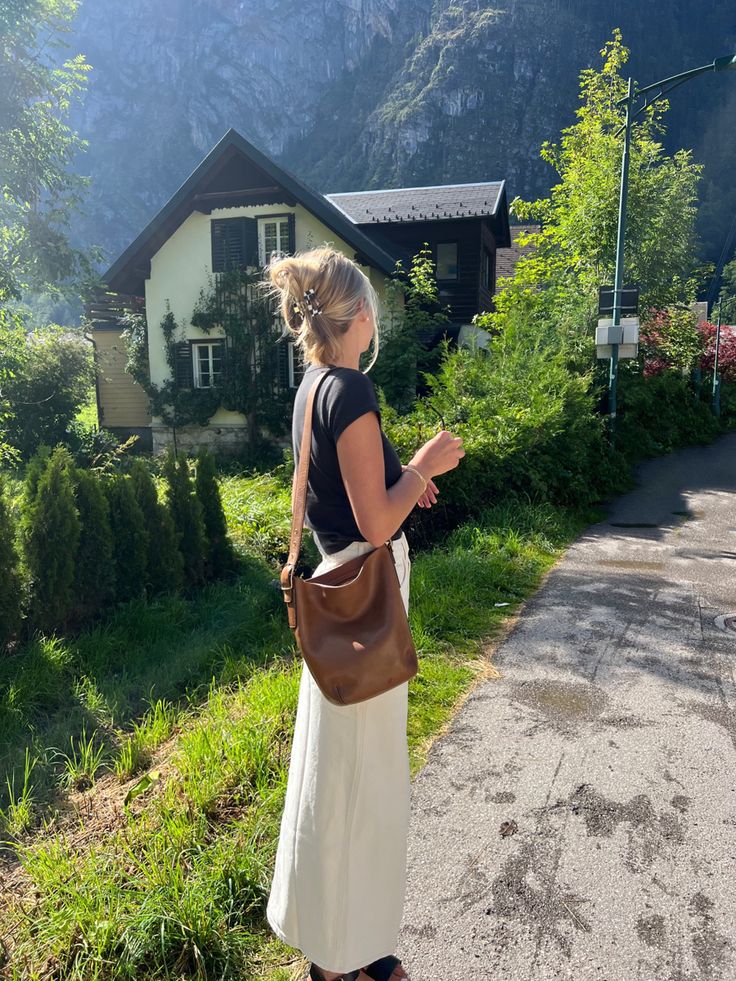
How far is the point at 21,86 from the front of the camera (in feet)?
37.1

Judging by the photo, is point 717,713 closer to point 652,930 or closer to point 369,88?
point 652,930

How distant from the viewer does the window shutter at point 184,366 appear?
1980 cm

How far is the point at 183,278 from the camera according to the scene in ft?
64.7

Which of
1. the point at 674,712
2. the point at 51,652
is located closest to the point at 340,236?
the point at 51,652

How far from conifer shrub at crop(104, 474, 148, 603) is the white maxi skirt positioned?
209 inches

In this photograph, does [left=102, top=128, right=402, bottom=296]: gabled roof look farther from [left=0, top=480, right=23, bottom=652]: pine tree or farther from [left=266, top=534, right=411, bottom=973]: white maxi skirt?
[left=266, top=534, right=411, bottom=973]: white maxi skirt

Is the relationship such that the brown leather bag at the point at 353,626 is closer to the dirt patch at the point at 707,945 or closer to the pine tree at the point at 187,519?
the dirt patch at the point at 707,945

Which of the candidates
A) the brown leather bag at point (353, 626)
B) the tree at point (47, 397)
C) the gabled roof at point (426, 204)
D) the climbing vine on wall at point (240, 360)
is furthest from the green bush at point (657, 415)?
the tree at point (47, 397)

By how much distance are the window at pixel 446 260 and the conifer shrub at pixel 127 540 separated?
15.8 m

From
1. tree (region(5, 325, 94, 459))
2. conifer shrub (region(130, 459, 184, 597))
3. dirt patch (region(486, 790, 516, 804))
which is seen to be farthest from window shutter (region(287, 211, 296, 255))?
dirt patch (region(486, 790, 516, 804))

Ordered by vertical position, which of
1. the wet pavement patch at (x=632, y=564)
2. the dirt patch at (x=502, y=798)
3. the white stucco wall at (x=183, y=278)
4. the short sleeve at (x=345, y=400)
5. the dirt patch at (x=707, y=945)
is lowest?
the wet pavement patch at (x=632, y=564)

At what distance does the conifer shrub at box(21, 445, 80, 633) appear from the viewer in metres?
6.05

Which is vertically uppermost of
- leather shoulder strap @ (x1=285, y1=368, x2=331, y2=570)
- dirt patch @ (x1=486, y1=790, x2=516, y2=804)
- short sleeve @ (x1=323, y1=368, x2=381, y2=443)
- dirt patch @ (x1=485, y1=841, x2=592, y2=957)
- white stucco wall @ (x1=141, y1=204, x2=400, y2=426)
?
white stucco wall @ (x1=141, y1=204, x2=400, y2=426)

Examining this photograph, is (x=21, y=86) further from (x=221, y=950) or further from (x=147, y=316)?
(x=221, y=950)
